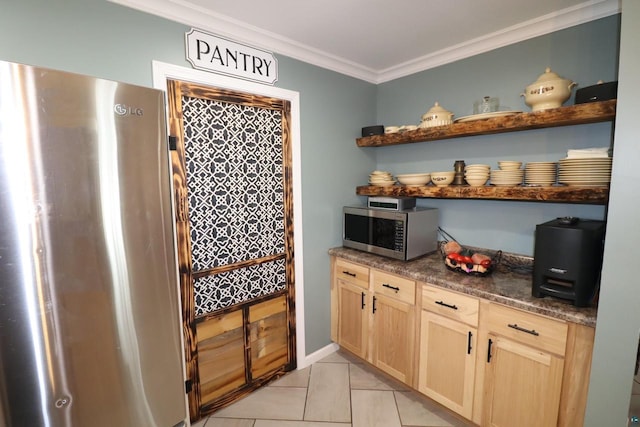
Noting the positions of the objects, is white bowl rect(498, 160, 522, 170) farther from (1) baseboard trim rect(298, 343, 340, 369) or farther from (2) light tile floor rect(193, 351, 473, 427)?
(1) baseboard trim rect(298, 343, 340, 369)

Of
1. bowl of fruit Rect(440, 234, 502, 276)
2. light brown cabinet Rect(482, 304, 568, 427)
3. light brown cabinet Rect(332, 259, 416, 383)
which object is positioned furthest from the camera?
light brown cabinet Rect(332, 259, 416, 383)

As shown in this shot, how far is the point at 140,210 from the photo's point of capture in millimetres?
1159

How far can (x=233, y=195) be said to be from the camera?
2.05 meters

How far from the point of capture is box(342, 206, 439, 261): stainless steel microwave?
220 cm

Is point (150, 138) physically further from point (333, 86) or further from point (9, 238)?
point (333, 86)

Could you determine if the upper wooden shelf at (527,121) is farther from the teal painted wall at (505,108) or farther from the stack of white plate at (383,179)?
the stack of white plate at (383,179)

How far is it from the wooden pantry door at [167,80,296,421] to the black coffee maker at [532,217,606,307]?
5.19 feet

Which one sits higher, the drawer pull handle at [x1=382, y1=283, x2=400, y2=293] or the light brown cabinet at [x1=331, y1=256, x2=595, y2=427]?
the drawer pull handle at [x1=382, y1=283, x2=400, y2=293]

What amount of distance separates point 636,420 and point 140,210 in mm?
2171

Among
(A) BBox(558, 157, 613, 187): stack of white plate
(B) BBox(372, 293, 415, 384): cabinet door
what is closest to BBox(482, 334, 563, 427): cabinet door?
(B) BBox(372, 293, 415, 384): cabinet door

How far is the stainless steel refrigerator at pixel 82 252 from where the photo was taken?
924mm

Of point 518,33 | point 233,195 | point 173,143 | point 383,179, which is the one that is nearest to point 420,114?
point 383,179

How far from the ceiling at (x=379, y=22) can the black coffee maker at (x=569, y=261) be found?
1.22 m

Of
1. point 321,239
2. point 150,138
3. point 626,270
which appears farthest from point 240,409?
point 626,270
